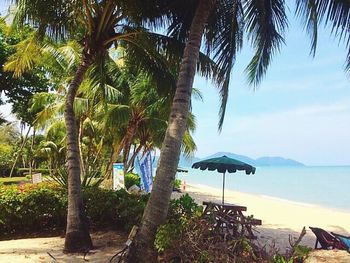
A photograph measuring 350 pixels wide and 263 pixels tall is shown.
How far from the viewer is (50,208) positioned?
9578 millimetres

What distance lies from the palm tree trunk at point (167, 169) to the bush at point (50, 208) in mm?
2918

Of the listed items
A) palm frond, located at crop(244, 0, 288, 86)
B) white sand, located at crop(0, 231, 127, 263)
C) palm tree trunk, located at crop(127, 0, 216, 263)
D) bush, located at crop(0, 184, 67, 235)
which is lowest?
white sand, located at crop(0, 231, 127, 263)

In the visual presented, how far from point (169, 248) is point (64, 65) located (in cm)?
1365

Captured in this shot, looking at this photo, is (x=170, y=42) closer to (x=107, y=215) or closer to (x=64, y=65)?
(x=107, y=215)

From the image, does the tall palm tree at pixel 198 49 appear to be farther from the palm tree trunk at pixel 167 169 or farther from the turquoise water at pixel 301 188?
the turquoise water at pixel 301 188

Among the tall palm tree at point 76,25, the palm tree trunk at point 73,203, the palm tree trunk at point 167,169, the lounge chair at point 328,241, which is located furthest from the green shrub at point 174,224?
the lounge chair at point 328,241

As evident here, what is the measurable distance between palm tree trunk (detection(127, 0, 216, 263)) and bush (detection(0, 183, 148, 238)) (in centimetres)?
292

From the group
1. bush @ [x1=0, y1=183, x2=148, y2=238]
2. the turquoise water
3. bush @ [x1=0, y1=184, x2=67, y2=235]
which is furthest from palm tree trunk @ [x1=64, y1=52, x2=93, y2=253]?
the turquoise water

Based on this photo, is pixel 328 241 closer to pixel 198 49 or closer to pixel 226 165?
pixel 226 165

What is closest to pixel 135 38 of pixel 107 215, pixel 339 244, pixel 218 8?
pixel 218 8

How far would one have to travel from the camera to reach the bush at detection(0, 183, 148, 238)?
9.16 metres

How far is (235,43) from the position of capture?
8.20 metres

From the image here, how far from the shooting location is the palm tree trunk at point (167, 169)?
5.95m

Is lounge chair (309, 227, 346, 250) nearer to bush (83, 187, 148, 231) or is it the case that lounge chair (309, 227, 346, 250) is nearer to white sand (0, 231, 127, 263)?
bush (83, 187, 148, 231)
